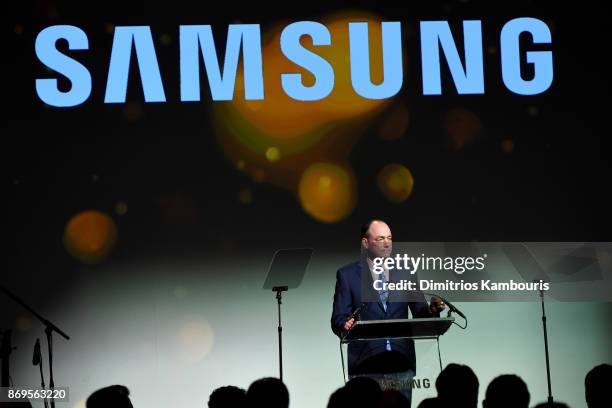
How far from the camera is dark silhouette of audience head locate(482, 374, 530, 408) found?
3225 millimetres

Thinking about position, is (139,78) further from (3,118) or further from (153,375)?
(153,375)

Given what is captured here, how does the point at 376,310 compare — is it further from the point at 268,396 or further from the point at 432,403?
the point at 432,403

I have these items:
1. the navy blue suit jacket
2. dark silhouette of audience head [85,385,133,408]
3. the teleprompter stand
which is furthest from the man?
dark silhouette of audience head [85,385,133,408]

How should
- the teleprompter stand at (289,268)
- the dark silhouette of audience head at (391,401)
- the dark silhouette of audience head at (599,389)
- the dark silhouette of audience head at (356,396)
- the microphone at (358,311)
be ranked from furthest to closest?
the teleprompter stand at (289,268) → the microphone at (358,311) → the dark silhouette of audience head at (356,396) → the dark silhouette of audience head at (599,389) → the dark silhouette of audience head at (391,401)

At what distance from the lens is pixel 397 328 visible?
16.4 ft

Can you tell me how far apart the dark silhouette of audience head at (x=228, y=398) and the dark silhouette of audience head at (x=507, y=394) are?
91 cm

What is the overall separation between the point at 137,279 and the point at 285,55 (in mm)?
2196

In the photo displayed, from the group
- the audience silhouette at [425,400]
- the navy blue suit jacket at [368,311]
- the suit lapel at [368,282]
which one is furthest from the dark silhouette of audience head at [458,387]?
the suit lapel at [368,282]

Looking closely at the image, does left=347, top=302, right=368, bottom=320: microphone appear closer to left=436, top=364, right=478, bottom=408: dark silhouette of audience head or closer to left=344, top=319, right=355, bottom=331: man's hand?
left=344, top=319, right=355, bottom=331: man's hand

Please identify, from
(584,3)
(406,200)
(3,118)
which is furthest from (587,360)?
(3,118)

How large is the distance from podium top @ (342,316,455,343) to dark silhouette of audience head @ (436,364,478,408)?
54.9 inches

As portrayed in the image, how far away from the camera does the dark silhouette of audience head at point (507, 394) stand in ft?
10.6

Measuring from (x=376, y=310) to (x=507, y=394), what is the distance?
217 cm

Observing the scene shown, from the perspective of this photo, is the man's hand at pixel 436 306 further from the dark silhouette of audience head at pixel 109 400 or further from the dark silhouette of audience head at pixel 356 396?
the dark silhouette of audience head at pixel 109 400
